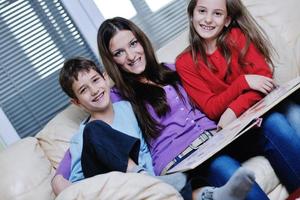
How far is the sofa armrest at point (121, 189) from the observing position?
1.16 metres

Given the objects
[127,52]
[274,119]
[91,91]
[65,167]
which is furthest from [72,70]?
[274,119]

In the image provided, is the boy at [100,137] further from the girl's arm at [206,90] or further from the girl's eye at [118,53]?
the girl's arm at [206,90]

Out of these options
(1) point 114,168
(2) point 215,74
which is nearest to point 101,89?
(1) point 114,168

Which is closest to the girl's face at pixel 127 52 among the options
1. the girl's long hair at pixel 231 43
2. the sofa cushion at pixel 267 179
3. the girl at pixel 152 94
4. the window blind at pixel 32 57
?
the girl at pixel 152 94

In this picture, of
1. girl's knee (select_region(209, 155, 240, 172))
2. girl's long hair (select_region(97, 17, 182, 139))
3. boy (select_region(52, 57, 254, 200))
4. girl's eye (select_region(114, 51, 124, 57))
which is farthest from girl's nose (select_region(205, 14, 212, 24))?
girl's knee (select_region(209, 155, 240, 172))

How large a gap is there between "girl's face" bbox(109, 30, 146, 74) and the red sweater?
170mm

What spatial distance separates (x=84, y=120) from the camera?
1.77m

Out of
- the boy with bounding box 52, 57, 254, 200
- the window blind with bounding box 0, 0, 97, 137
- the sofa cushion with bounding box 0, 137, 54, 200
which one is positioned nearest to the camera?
the boy with bounding box 52, 57, 254, 200

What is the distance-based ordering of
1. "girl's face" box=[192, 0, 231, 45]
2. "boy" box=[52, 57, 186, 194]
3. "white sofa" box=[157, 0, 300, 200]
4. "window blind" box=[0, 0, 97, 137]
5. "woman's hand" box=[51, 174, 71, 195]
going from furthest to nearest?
1. "window blind" box=[0, 0, 97, 137]
2. "white sofa" box=[157, 0, 300, 200]
3. "girl's face" box=[192, 0, 231, 45]
4. "woman's hand" box=[51, 174, 71, 195]
5. "boy" box=[52, 57, 186, 194]

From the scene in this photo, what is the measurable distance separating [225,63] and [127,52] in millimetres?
401

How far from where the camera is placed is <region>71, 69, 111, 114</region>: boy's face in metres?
1.59

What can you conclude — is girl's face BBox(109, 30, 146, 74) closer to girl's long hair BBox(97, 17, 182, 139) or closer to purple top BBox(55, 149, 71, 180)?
Answer: girl's long hair BBox(97, 17, 182, 139)

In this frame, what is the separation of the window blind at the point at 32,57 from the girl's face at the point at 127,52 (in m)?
0.84

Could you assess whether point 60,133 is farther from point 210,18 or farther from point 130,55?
point 210,18
